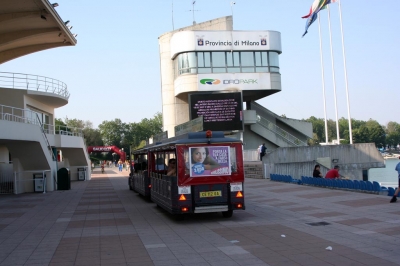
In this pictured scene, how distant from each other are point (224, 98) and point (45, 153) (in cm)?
1924

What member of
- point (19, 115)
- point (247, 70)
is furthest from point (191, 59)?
point (19, 115)

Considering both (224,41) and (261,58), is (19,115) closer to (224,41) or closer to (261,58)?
(224,41)

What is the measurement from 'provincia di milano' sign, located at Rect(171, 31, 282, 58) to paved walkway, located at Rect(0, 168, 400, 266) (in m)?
30.6

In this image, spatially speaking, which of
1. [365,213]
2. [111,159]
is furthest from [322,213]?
[111,159]

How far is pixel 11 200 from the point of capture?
23984 mm

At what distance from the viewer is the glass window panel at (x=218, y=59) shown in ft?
156

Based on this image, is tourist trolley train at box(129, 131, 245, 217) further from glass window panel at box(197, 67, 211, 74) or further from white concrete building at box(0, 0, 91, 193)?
glass window panel at box(197, 67, 211, 74)

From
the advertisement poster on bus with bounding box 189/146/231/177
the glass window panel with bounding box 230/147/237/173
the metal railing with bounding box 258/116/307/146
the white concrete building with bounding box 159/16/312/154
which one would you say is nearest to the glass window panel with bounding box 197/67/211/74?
the white concrete building with bounding box 159/16/312/154

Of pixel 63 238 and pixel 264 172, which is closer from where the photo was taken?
pixel 63 238

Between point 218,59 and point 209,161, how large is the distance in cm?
3476

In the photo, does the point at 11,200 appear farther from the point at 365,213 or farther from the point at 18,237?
the point at 365,213

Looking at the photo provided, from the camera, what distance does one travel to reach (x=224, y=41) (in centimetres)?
4734

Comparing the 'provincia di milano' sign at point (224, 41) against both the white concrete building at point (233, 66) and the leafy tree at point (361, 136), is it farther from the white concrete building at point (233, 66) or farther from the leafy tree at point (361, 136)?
the leafy tree at point (361, 136)

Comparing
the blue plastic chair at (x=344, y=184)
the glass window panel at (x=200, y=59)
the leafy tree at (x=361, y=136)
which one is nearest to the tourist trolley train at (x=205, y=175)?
the blue plastic chair at (x=344, y=184)
